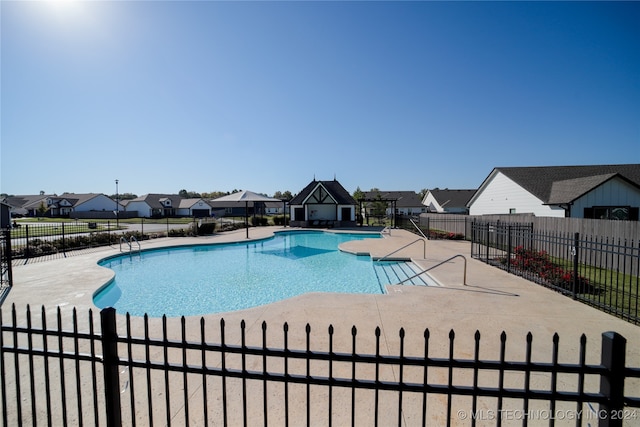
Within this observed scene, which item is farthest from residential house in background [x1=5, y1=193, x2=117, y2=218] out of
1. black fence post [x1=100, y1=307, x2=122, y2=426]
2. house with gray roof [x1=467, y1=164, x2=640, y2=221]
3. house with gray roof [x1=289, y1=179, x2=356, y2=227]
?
black fence post [x1=100, y1=307, x2=122, y2=426]

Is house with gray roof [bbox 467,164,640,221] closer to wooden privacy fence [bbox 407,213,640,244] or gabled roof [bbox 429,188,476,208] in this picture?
wooden privacy fence [bbox 407,213,640,244]

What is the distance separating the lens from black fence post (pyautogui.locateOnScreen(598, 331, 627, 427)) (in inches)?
72.1

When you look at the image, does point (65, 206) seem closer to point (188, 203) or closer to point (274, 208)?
point (188, 203)

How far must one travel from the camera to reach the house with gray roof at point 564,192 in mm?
16250

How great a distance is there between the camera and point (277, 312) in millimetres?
6285

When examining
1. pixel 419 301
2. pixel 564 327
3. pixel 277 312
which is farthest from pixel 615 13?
pixel 277 312

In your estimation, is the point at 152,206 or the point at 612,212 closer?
the point at 612,212

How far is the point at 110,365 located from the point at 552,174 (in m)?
27.6

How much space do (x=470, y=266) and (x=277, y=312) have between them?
8.00m

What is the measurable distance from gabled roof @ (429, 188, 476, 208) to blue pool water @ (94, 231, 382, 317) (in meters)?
37.6

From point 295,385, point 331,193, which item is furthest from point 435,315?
point 331,193

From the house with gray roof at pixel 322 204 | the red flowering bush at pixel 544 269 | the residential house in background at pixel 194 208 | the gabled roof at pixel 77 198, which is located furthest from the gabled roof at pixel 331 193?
the gabled roof at pixel 77 198

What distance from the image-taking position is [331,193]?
33156 mm

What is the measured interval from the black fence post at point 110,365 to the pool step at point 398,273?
29.1 feet
